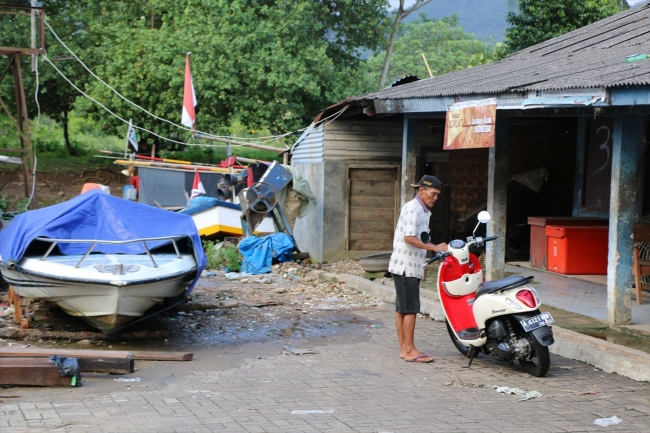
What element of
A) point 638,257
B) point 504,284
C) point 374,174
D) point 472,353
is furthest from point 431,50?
point 504,284

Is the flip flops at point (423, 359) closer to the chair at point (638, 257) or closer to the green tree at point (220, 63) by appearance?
the chair at point (638, 257)

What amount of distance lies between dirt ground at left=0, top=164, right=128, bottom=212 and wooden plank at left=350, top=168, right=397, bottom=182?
1642 centimetres

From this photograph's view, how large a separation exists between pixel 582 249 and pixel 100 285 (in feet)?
25.2

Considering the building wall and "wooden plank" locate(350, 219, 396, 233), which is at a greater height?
the building wall

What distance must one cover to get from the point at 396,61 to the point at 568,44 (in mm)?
50861

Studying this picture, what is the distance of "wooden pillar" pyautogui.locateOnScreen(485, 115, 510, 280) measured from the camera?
39.1 feet

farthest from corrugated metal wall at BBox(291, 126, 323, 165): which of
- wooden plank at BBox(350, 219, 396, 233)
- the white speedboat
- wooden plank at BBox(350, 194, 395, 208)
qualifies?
A: the white speedboat

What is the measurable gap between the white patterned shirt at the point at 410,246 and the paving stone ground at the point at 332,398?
0.99 meters

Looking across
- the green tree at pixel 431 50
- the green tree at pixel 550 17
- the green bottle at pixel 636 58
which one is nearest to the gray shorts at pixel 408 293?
the green bottle at pixel 636 58

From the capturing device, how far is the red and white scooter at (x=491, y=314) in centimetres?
752

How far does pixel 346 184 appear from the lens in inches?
680

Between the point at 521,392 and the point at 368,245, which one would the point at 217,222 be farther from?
the point at 521,392

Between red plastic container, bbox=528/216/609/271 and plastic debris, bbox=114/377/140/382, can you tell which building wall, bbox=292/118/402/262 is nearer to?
red plastic container, bbox=528/216/609/271

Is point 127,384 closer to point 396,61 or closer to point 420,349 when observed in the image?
point 420,349
